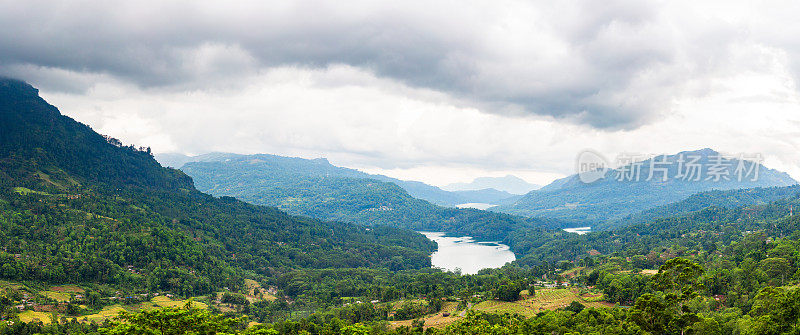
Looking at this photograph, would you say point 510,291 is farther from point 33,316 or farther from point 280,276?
point 33,316

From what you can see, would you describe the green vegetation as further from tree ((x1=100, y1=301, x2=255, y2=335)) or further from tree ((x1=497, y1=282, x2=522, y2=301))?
tree ((x1=497, y1=282, x2=522, y2=301))

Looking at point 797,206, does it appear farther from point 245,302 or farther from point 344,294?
point 245,302

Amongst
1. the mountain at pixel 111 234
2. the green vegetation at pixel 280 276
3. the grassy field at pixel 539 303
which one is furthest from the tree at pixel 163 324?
the mountain at pixel 111 234

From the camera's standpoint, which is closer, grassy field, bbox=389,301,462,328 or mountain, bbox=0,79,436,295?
grassy field, bbox=389,301,462,328

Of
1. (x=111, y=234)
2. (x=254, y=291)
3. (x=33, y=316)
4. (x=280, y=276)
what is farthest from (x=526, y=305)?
(x=111, y=234)

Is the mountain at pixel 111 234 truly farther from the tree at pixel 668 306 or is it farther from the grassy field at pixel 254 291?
the tree at pixel 668 306

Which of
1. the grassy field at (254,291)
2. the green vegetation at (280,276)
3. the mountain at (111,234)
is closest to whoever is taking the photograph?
the green vegetation at (280,276)

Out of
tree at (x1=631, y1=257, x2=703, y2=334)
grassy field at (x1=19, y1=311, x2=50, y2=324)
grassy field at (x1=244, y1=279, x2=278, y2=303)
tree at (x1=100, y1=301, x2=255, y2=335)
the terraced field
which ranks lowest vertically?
grassy field at (x1=244, y1=279, x2=278, y2=303)

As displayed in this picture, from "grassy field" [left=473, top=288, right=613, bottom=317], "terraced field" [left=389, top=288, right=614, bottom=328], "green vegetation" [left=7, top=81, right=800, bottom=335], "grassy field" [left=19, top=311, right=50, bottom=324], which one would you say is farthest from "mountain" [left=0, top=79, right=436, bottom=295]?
"grassy field" [left=473, top=288, right=613, bottom=317]

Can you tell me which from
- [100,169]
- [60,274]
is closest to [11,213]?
[60,274]

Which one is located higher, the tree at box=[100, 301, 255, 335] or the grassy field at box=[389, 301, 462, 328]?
the tree at box=[100, 301, 255, 335]
